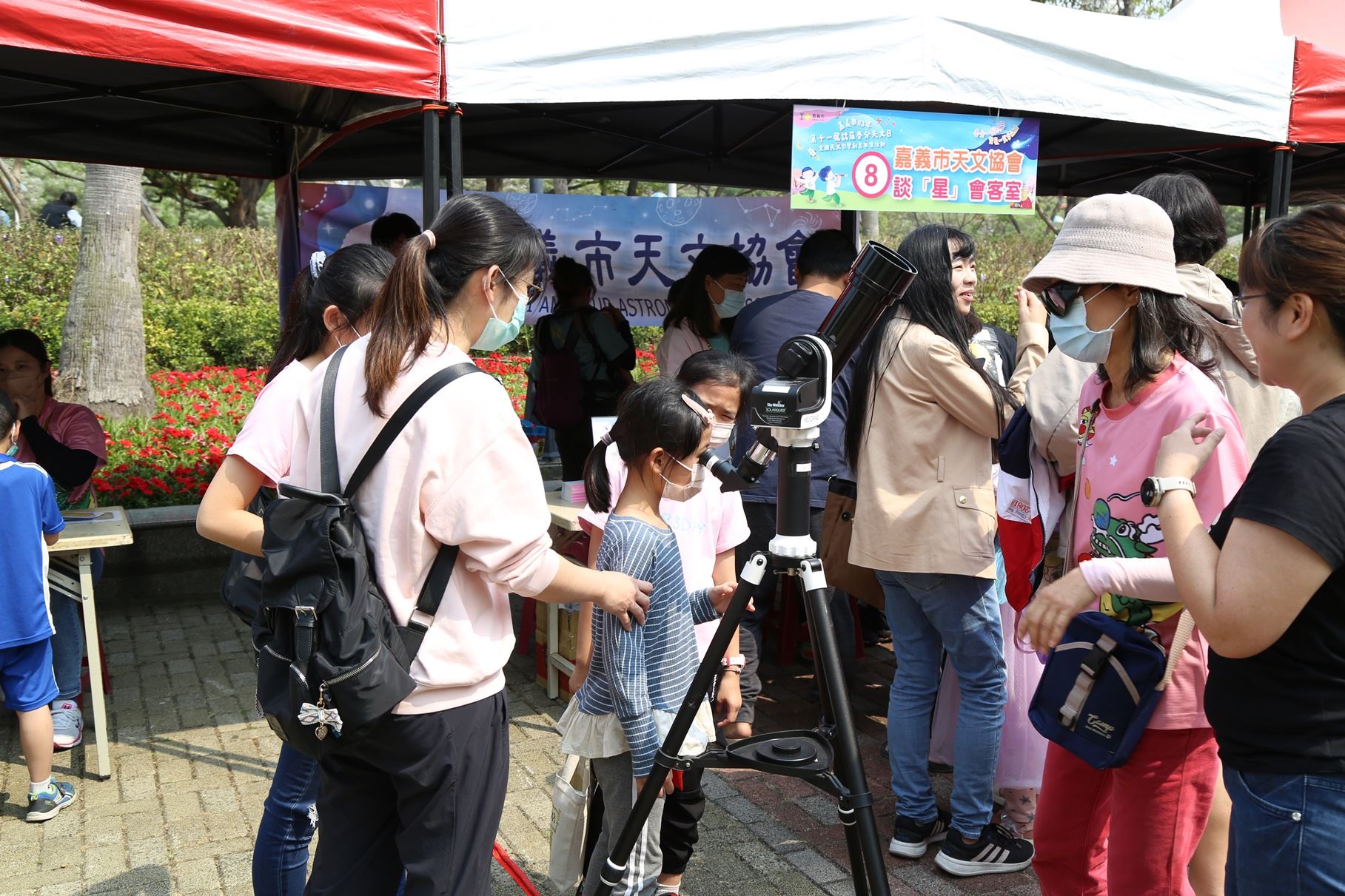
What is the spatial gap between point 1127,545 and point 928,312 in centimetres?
117

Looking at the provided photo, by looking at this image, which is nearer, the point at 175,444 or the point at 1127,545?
the point at 1127,545

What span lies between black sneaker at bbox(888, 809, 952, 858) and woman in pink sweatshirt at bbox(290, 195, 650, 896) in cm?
172

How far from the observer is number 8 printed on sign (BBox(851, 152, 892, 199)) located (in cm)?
379

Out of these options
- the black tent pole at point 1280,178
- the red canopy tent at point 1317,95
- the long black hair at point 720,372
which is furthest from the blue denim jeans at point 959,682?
the red canopy tent at point 1317,95

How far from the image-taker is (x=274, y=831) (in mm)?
2385

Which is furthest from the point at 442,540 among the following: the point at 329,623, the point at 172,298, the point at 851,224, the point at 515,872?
the point at 172,298

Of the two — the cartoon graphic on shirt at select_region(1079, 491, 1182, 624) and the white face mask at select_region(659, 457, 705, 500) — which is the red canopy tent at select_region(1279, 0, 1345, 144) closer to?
the cartoon graphic on shirt at select_region(1079, 491, 1182, 624)

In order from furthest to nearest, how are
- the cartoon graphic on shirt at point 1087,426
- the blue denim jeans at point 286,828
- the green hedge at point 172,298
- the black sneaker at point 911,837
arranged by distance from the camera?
1. the green hedge at point 172,298
2. the black sneaker at point 911,837
3. the blue denim jeans at point 286,828
4. the cartoon graphic on shirt at point 1087,426

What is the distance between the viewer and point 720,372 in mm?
2979

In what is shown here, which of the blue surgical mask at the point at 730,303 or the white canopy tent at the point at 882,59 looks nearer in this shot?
the white canopy tent at the point at 882,59

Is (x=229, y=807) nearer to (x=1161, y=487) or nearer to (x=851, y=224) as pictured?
(x=1161, y=487)

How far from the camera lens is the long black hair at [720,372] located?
9.75ft

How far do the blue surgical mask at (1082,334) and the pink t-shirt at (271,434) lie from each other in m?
1.54

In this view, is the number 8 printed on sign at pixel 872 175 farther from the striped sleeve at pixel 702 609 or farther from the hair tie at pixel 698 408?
the striped sleeve at pixel 702 609
